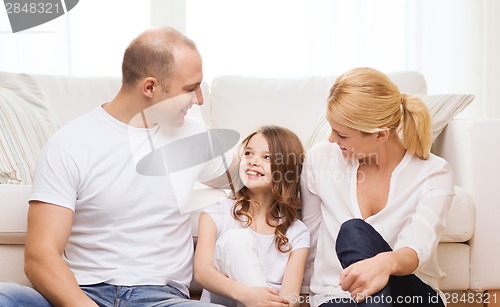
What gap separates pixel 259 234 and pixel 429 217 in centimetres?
43

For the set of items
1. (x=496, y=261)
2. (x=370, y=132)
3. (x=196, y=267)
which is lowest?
(x=496, y=261)

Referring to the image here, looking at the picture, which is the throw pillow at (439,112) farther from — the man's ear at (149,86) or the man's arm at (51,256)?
the man's arm at (51,256)

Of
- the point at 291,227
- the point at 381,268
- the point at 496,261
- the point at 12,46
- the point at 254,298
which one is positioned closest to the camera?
the point at 381,268

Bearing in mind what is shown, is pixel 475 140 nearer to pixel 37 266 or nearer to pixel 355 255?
pixel 355 255

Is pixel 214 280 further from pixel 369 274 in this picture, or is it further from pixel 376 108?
pixel 376 108

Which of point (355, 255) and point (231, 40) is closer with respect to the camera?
point (355, 255)

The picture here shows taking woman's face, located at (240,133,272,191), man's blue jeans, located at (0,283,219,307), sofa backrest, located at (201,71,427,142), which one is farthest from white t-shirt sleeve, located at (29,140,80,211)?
sofa backrest, located at (201,71,427,142)

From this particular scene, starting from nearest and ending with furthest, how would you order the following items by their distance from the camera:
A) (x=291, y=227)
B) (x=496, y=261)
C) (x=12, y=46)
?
(x=291, y=227) → (x=496, y=261) → (x=12, y=46)

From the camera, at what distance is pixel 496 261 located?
6.59ft

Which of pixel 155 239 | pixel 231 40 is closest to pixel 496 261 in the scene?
pixel 155 239

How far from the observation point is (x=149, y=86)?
1624 millimetres

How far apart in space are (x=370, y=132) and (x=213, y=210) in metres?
0.47

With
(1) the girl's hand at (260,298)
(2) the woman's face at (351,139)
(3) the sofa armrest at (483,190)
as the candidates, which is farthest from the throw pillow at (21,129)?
(3) the sofa armrest at (483,190)

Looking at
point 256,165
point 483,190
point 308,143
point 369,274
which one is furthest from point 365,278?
point 308,143
